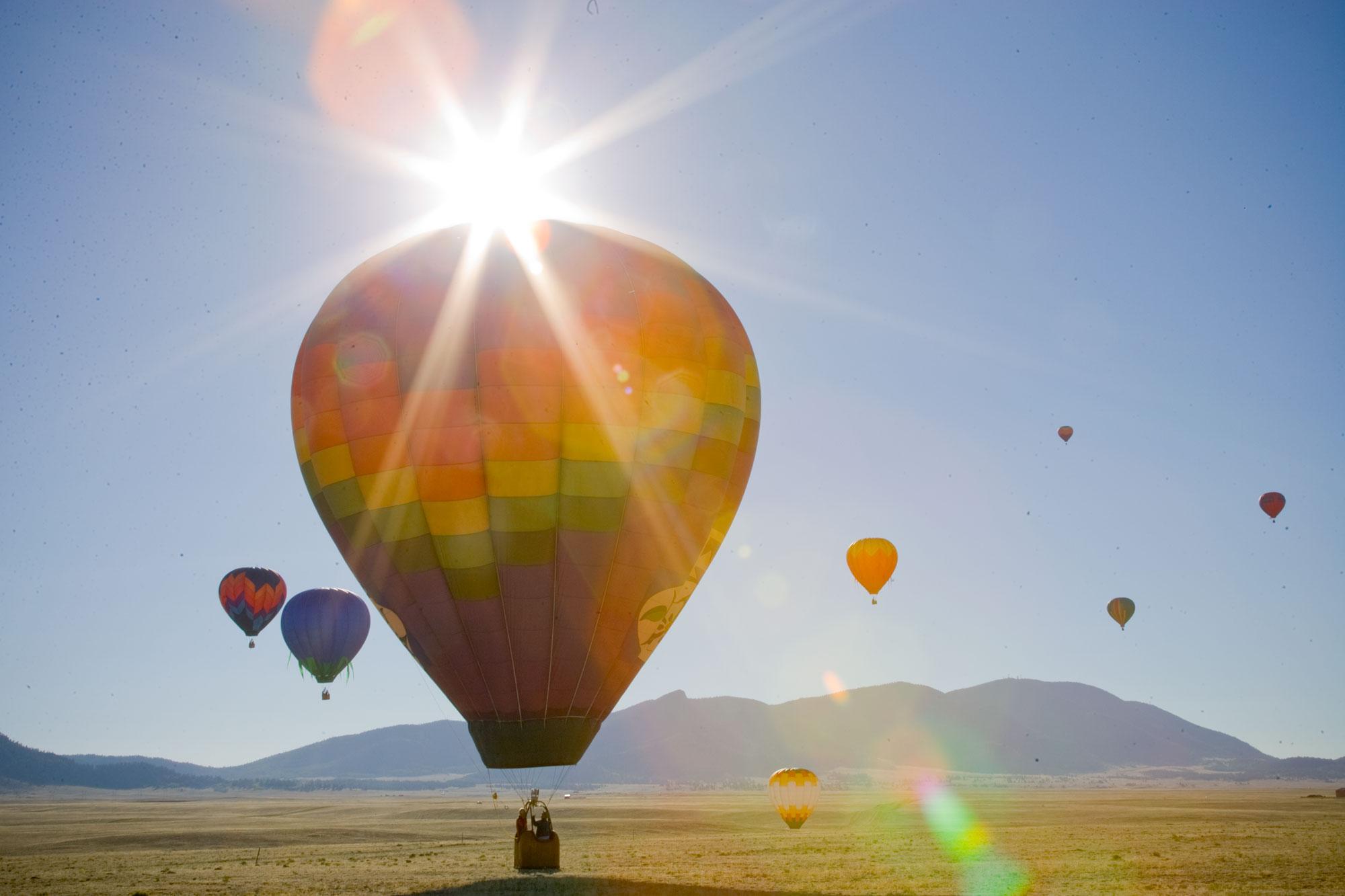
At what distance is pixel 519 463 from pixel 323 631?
2578 cm

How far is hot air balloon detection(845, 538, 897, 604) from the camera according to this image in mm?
44906

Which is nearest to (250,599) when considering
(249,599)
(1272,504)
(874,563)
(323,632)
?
(249,599)

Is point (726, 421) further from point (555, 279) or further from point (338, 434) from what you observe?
→ point (338, 434)

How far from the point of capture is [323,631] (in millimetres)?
45312

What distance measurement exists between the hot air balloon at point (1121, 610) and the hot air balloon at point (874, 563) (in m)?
28.6

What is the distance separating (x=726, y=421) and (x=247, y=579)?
107ft

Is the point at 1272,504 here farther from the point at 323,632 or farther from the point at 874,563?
the point at 323,632

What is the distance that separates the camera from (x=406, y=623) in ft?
81.8

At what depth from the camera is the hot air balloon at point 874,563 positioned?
4491 cm

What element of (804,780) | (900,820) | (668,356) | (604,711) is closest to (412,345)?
(668,356)

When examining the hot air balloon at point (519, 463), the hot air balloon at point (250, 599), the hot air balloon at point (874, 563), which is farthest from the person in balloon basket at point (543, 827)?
the hot air balloon at point (250, 599)

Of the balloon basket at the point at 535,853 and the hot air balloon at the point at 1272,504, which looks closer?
the balloon basket at the point at 535,853

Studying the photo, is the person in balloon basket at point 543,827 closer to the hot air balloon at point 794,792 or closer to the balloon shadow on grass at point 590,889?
the balloon shadow on grass at point 590,889

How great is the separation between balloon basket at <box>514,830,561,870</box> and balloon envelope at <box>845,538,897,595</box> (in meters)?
22.9
